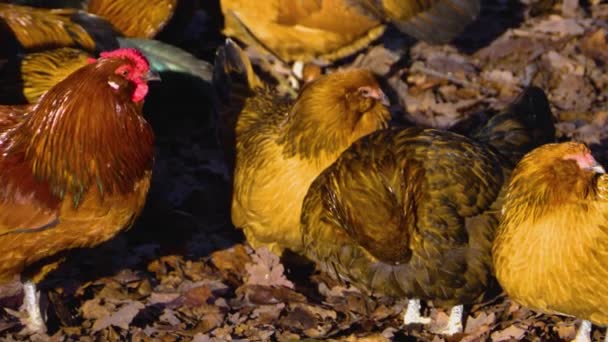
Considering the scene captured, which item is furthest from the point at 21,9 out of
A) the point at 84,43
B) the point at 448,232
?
the point at 448,232

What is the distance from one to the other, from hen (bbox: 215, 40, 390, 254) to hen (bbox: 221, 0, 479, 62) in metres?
1.31

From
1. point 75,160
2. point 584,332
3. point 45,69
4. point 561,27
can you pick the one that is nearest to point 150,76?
point 75,160

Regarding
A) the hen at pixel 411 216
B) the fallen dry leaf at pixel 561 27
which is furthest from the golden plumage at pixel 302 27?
the hen at pixel 411 216

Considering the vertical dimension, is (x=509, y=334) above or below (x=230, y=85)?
below

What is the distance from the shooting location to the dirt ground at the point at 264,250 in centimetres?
619

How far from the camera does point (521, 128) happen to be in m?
6.74

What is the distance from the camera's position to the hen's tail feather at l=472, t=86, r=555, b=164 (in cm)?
664

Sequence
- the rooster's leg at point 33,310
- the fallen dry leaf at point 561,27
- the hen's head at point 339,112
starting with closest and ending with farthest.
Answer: the rooster's leg at point 33,310 → the hen's head at point 339,112 → the fallen dry leaf at point 561,27

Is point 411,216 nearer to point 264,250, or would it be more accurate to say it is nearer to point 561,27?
point 264,250

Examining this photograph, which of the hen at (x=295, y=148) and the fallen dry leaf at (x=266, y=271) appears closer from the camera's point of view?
the hen at (x=295, y=148)

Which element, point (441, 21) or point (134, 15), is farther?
point (441, 21)

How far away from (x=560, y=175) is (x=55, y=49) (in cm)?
393

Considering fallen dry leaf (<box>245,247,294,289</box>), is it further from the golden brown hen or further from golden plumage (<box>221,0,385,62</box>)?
the golden brown hen

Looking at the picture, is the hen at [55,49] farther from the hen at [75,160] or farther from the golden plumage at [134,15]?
the hen at [75,160]
